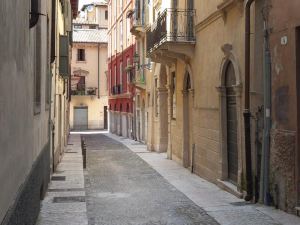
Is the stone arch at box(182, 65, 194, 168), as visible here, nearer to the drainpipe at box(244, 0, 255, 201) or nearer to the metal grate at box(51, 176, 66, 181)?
the metal grate at box(51, 176, 66, 181)

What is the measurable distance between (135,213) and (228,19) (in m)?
5.64

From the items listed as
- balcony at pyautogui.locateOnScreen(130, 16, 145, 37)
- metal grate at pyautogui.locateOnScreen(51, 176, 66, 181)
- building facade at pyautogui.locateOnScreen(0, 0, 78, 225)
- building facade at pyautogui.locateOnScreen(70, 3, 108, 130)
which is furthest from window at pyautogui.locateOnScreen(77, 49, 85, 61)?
building facade at pyautogui.locateOnScreen(0, 0, 78, 225)

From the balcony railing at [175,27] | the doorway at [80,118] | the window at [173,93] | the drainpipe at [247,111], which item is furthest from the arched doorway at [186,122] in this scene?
the doorway at [80,118]

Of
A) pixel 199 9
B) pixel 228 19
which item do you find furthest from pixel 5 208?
pixel 199 9

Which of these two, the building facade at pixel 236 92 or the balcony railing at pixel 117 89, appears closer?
the building facade at pixel 236 92

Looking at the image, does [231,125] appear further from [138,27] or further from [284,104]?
[138,27]

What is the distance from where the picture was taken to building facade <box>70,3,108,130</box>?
52.5 meters

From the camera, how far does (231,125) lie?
12461 millimetres

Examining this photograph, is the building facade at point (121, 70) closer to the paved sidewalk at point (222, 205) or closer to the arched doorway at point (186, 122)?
the arched doorway at point (186, 122)

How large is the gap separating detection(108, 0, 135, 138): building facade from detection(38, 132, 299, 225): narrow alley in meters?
17.3

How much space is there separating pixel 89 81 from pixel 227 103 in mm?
42201

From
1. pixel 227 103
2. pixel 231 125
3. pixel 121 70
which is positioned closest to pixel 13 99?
pixel 231 125

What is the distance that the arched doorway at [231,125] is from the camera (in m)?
12.1

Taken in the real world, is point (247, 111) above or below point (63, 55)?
below
